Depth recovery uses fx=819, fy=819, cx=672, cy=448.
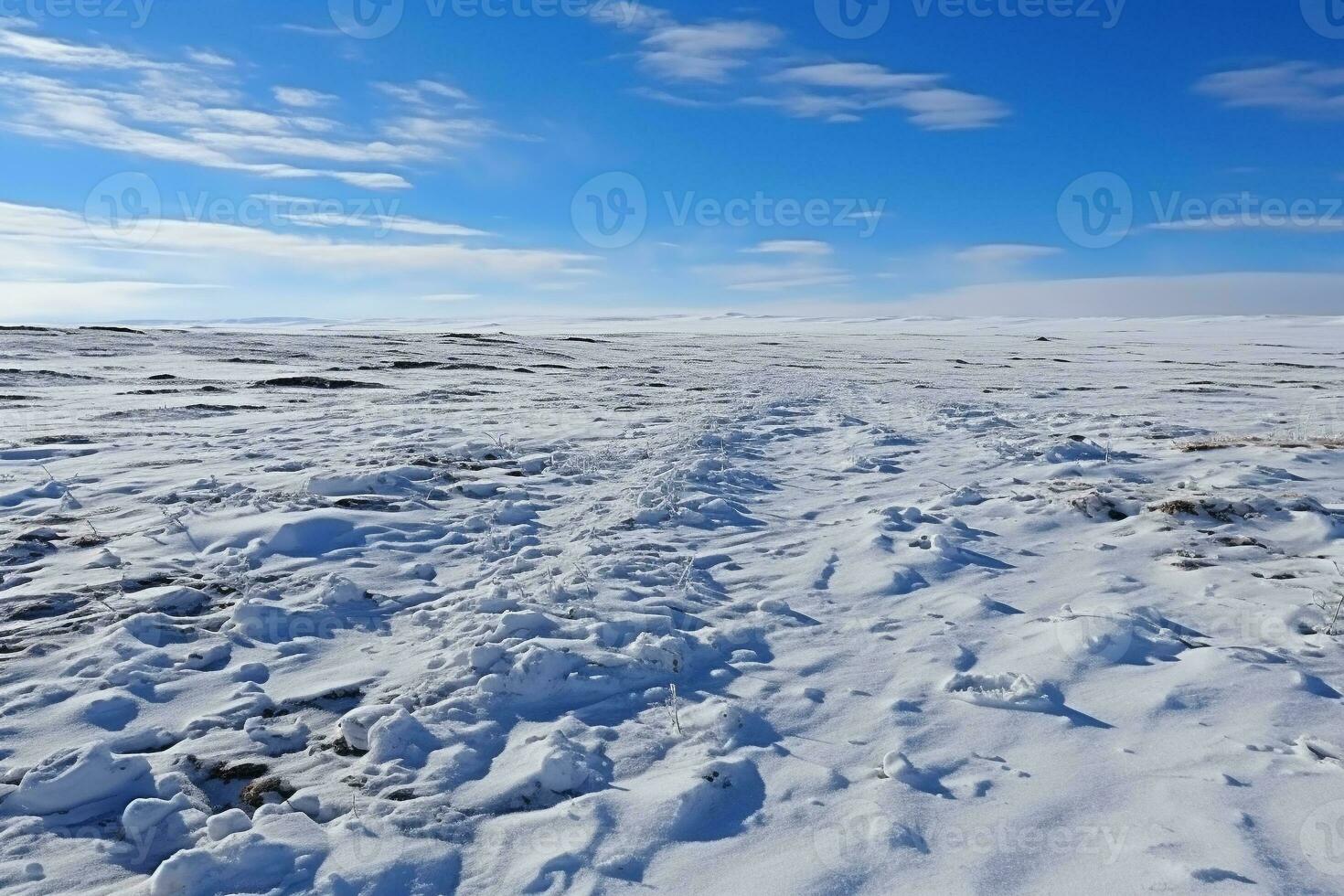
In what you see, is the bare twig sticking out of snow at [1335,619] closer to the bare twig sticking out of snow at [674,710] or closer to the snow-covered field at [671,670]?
the snow-covered field at [671,670]

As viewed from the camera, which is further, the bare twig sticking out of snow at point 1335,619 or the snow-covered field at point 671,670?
the bare twig sticking out of snow at point 1335,619

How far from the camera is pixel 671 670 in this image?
5.07 metres

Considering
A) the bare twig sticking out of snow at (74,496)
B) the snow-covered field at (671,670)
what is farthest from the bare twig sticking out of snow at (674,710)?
the bare twig sticking out of snow at (74,496)

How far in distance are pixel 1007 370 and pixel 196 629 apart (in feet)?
101

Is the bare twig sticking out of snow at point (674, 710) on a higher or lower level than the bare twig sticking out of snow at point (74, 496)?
lower

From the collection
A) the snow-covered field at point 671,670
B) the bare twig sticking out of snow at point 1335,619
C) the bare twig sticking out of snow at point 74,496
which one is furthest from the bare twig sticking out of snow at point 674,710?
the bare twig sticking out of snow at point 74,496

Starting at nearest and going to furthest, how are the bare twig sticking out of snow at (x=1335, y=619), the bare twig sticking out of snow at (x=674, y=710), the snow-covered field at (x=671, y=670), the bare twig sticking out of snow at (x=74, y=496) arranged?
the snow-covered field at (x=671, y=670)
the bare twig sticking out of snow at (x=674, y=710)
the bare twig sticking out of snow at (x=1335, y=619)
the bare twig sticking out of snow at (x=74, y=496)

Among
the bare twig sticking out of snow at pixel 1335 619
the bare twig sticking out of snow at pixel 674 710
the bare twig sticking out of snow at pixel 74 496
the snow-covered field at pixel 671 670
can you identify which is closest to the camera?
the snow-covered field at pixel 671 670

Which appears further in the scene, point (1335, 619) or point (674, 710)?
point (1335, 619)

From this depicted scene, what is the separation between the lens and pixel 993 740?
4.20 meters

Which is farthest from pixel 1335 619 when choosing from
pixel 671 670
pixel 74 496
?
pixel 74 496

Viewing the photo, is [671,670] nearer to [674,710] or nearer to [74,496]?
[674,710]

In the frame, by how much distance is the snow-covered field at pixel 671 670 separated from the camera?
134 inches

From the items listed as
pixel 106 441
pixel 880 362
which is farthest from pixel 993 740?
pixel 880 362
